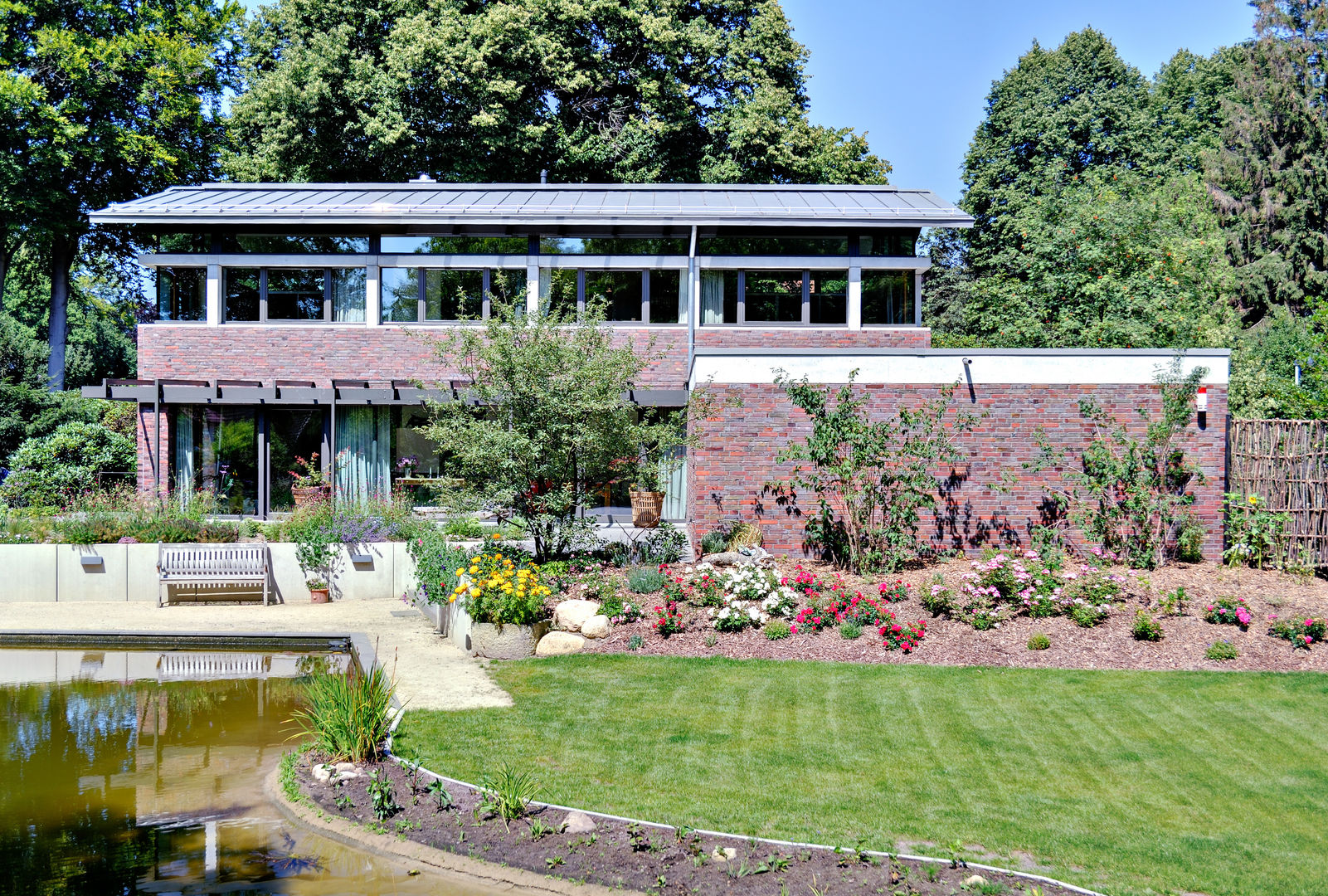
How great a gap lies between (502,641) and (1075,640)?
637 cm

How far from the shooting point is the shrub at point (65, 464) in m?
18.7

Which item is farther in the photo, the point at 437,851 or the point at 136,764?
the point at 136,764

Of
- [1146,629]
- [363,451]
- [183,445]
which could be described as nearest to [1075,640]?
[1146,629]

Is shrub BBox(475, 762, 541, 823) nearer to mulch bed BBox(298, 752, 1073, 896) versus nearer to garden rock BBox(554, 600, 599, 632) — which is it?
mulch bed BBox(298, 752, 1073, 896)

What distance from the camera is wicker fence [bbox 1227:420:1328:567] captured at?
41.9 feet

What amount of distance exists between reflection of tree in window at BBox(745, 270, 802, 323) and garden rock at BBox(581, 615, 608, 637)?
422 inches

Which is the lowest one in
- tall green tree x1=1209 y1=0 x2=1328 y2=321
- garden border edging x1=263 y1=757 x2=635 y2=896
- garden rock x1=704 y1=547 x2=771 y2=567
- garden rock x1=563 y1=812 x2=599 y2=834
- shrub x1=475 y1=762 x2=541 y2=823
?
garden border edging x1=263 y1=757 x2=635 y2=896

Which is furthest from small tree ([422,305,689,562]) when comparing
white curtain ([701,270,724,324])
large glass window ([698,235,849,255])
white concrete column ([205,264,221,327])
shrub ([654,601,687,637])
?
white concrete column ([205,264,221,327])

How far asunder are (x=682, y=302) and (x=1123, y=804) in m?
15.3

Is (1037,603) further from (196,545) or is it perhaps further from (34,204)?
(34,204)

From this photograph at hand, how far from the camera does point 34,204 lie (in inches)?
1109

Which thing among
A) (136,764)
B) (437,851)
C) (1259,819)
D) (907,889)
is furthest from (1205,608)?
(136,764)

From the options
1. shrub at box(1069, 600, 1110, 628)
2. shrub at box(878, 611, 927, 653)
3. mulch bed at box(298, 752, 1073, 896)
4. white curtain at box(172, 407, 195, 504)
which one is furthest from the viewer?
white curtain at box(172, 407, 195, 504)

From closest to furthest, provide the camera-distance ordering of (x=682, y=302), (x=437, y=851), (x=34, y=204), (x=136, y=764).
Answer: (x=437, y=851) < (x=136, y=764) < (x=682, y=302) < (x=34, y=204)
